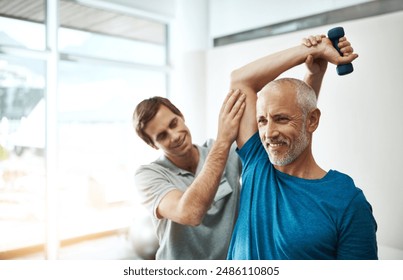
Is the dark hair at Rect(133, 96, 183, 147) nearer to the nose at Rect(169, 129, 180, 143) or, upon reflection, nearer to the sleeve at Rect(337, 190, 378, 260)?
the nose at Rect(169, 129, 180, 143)

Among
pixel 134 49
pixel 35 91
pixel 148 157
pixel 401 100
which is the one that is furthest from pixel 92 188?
pixel 401 100

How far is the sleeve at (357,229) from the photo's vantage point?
46.8 inches

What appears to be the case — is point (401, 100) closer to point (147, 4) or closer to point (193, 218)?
point (193, 218)

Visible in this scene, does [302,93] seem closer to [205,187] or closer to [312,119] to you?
[312,119]

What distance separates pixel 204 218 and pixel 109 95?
0.89m

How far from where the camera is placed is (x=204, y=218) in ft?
5.34

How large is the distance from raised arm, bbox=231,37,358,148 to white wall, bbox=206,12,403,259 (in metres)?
0.38

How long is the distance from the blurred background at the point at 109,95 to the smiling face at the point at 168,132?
1.24 feet

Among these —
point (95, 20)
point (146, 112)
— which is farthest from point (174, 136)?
point (95, 20)

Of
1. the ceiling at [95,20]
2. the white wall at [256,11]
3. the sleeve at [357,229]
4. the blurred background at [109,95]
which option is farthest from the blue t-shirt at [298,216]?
the ceiling at [95,20]

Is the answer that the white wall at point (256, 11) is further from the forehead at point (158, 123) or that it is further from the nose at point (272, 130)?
the nose at point (272, 130)

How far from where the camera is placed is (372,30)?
1676 millimetres

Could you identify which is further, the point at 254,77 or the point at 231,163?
the point at 231,163

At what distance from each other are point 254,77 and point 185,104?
706 millimetres
